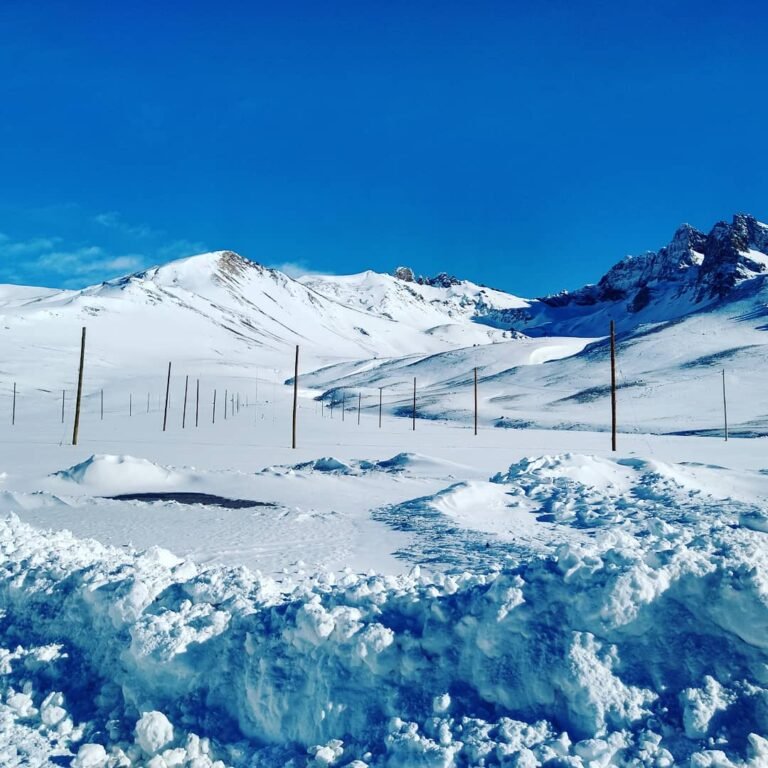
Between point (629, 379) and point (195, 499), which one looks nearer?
point (195, 499)

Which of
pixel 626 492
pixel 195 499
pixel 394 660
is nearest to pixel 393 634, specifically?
pixel 394 660

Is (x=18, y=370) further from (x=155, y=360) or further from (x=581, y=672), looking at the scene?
(x=581, y=672)

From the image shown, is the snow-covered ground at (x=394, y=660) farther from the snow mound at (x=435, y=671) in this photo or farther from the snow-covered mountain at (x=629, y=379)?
the snow-covered mountain at (x=629, y=379)

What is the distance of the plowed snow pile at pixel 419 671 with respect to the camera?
475 cm

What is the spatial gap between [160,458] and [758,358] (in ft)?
236

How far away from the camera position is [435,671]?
5254 millimetres

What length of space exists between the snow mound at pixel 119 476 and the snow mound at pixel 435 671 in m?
11.9

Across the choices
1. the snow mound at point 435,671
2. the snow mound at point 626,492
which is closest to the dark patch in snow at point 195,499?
the snow mound at point 626,492

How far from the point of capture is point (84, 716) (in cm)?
554

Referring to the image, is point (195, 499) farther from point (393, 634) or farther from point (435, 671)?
point (435, 671)

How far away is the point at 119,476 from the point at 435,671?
15.0 m

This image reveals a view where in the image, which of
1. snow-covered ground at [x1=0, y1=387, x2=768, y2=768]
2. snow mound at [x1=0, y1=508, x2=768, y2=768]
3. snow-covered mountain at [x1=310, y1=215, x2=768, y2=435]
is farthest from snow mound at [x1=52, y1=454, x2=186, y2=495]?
snow-covered mountain at [x1=310, y1=215, x2=768, y2=435]

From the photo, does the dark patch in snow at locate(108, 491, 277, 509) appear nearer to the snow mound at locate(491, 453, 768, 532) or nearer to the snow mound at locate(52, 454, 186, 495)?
the snow mound at locate(52, 454, 186, 495)

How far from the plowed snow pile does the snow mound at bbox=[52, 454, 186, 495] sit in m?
11.7
